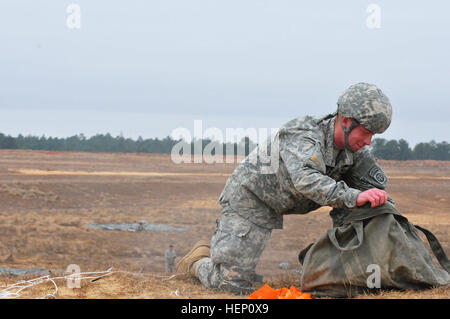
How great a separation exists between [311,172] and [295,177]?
0.43 ft

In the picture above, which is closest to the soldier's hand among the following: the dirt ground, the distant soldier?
the dirt ground

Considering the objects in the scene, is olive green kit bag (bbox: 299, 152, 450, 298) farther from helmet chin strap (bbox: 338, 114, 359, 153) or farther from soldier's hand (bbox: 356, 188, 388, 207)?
helmet chin strap (bbox: 338, 114, 359, 153)

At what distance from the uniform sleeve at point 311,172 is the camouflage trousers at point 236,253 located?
2.89 feet

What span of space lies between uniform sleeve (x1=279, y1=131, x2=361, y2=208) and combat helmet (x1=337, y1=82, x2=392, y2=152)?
353 millimetres

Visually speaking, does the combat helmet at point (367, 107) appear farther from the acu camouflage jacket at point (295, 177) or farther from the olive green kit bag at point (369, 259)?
the olive green kit bag at point (369, 259)

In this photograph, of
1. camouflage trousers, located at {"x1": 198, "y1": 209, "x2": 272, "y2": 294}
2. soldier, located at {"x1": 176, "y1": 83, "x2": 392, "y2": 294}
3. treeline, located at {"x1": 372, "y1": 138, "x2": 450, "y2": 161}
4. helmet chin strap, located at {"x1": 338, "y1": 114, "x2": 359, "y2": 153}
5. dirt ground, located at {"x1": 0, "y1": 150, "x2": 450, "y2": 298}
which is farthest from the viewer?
treeline, located at {"x1": 372, "y1": 138, "x2": 450, "y2": 161}

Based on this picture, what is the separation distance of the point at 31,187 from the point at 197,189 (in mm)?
9046

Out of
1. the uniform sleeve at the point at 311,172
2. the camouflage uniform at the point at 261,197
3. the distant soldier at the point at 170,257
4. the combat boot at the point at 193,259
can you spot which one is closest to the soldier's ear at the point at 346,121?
the camouflage uniform at the point at 261,197

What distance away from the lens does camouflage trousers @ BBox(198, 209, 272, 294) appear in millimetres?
5348

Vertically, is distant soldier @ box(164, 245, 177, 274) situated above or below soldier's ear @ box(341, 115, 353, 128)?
below

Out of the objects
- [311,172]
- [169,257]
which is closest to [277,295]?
[311,172]

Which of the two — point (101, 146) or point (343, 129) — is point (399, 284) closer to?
point (343, 129)

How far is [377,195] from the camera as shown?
4.36 meters

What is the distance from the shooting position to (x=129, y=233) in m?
17.3
